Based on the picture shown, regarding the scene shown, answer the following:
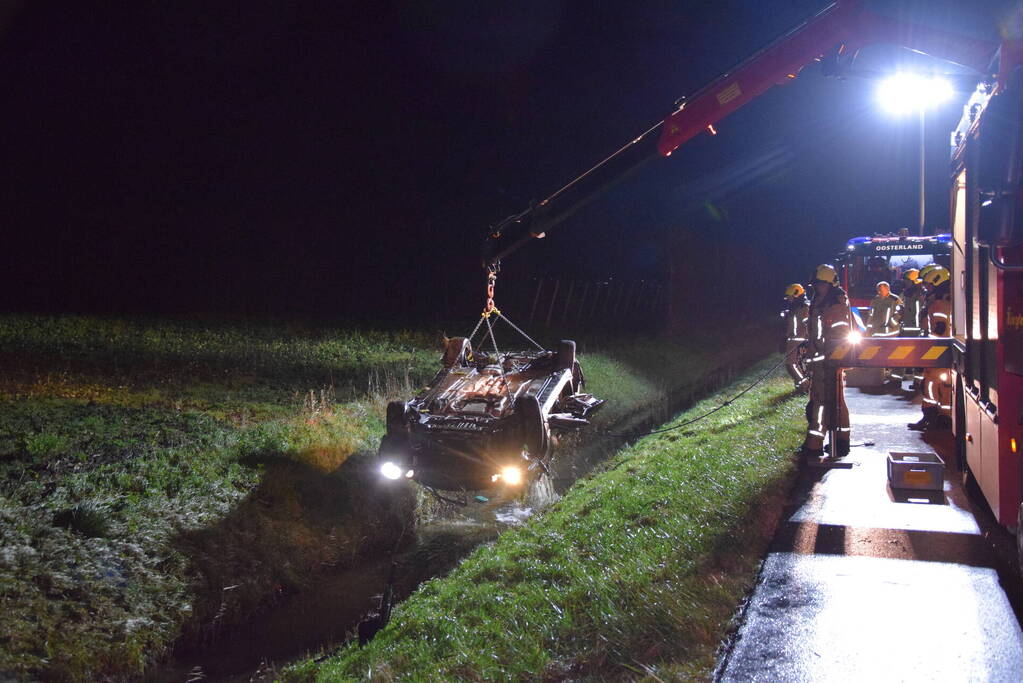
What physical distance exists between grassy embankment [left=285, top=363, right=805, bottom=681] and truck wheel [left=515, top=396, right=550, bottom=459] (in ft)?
2.43

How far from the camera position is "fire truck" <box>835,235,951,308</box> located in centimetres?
1953

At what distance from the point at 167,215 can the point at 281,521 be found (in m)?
30.8

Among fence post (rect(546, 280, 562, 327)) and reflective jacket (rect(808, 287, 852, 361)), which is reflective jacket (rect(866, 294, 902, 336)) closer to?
reflective jacket (rect(808, 287, 852, 361))

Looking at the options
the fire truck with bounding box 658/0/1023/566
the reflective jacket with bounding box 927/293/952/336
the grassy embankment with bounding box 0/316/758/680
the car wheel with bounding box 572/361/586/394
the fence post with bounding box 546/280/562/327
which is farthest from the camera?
the fence post with bounding box 546/280/562/327

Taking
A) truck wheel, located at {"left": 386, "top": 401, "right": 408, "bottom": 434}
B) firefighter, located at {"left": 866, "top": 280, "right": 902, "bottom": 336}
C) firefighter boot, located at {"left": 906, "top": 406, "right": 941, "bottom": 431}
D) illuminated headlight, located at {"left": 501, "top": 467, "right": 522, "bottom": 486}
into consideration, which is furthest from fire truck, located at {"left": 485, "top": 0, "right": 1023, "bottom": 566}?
firefighter, located at {"left": 866, "top": 280, "right": 902, "bottom": 336}

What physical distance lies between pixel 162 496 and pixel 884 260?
16.9m

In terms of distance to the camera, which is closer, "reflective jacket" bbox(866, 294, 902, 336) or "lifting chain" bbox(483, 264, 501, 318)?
"lifting chain" bbox(483, 264, 501, 318)

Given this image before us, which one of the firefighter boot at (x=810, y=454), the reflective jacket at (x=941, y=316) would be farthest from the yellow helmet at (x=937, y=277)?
the firefighter boot at (x=810, y=454)

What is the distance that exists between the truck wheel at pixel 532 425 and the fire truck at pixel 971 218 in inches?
75.6

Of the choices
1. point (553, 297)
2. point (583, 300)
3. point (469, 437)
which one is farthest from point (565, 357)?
point (583, 300)

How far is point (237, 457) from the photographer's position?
390 inches

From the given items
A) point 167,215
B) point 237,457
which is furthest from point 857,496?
point 167,215

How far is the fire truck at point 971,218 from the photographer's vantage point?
551 cm

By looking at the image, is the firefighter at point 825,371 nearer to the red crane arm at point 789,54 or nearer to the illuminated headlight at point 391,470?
the red crane arm at point 789,54
